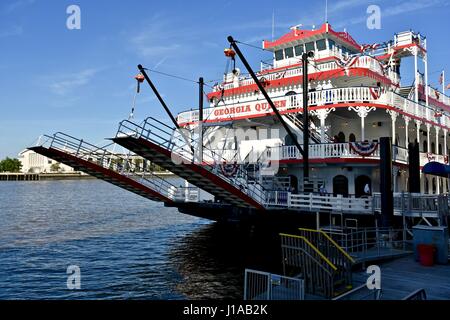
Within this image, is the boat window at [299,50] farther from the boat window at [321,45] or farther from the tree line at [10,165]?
the tree line at [10,165]

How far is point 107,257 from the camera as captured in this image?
19.6 meters

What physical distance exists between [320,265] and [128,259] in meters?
12.7

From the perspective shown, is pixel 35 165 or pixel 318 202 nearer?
pixel 318 202

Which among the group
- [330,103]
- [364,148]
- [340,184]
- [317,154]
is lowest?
[340,184]

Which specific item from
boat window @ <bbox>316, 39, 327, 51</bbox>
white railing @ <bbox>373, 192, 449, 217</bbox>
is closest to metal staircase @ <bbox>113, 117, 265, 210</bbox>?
white railing @ <bbox>373, 192, 449, 217</bbox>

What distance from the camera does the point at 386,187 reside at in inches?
606

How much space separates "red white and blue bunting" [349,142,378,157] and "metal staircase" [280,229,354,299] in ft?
34.7

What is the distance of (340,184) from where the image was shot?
22.2 m

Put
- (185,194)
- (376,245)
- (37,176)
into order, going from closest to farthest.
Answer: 1. (376,245)
2. (185,194)
3. (37,176)

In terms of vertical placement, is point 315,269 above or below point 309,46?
below

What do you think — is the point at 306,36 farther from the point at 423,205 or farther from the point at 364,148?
the point at 423,205

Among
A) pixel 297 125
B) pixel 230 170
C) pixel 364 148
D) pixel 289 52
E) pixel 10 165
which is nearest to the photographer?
pixel 364 148

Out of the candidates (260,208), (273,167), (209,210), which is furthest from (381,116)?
(209,210)

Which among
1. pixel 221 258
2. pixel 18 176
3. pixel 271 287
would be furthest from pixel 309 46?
pixel 18 176
